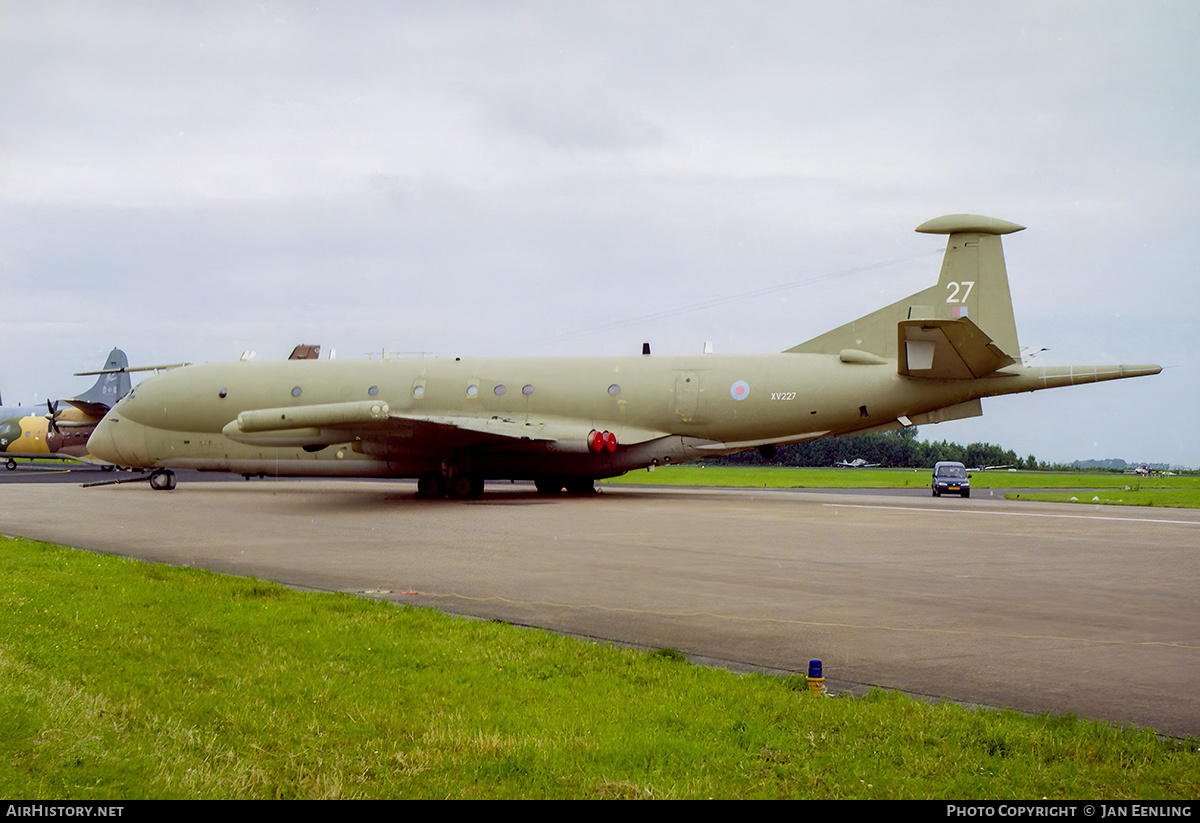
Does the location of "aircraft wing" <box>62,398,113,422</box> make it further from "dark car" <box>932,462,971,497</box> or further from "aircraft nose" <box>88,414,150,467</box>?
"dark car" <box>932,462,971,497</box>

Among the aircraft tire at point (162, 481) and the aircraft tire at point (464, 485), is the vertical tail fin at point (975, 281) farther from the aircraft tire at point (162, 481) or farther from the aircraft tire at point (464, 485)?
the aircraft tire at point (162, 481)

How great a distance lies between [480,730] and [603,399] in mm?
20818

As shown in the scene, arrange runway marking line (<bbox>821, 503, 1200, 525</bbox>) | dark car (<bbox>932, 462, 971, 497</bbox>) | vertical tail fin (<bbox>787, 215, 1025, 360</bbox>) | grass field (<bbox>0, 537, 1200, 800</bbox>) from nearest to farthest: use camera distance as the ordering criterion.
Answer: grass field (<bbox>0, 537, 1200, 800</bbox>) → runway marking line (<bbox>821, 503, 1200, 525</bbox>) → vertical tail fin (<bbox>787, 215, 1025, 360</bbox>) → dark car (<bbox>932, 462, 971, 497</bbox>)

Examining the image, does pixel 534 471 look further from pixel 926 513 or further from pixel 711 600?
pixel 711 600

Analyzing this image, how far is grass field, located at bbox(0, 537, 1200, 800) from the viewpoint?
13.7 feet

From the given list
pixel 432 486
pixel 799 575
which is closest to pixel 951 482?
pixel 432 486

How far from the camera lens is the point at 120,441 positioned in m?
30.4

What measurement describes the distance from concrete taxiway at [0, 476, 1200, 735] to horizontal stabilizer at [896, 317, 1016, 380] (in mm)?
3479

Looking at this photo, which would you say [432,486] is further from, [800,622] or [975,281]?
[800,622]

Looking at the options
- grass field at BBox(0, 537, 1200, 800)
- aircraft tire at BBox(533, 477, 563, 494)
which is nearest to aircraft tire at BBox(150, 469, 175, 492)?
aircraft tire at BBox(533, 477, 563, 494)

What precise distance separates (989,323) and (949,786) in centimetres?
2145

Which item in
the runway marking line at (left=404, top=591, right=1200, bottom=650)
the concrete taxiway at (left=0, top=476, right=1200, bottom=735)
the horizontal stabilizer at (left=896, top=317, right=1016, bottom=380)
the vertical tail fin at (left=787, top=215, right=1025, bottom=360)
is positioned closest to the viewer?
the concrete taxiway at (left=0, top=476, right=1200, bottom=735)
